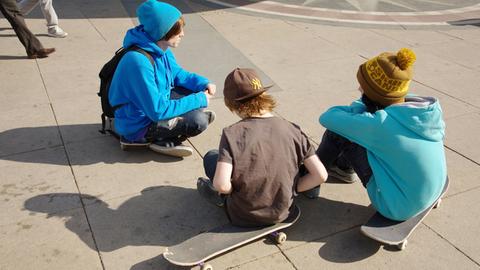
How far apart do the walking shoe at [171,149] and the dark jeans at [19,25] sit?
113 inches

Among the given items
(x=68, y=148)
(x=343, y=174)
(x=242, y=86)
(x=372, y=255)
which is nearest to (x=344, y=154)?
(x=343, y=174)

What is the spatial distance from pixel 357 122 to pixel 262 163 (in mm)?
646

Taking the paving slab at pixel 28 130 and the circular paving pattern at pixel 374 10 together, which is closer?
the paving slab at pixel 28 130

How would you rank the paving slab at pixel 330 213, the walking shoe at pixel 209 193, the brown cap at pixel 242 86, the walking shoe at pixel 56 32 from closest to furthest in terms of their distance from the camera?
the brown cap at pixel 242 86
the paving slab at pixel 330 213
the walking shoe at pixel 209 193
the walking shoe at pixel 56 32

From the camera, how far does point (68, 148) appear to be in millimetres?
3848

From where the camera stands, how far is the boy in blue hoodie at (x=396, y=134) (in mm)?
2602

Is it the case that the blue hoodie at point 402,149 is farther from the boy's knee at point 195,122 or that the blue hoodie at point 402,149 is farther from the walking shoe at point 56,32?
the walking shoe at point 56,32

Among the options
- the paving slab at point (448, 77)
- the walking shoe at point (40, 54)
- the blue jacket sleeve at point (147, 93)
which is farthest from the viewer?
the walking shoe at point (40, 54)

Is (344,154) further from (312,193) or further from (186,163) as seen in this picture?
(186,163)

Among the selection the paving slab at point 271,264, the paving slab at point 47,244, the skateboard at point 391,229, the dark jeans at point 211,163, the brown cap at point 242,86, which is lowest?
the paving slab at point 47,244

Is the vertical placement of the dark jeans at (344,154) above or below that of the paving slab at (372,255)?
above

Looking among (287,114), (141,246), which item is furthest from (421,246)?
(287,114)

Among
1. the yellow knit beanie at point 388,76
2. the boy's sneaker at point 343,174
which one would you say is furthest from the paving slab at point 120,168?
the yellow knit beanie at point 388,76

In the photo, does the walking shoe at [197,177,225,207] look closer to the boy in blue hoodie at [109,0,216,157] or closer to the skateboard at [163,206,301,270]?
the skateboard at [163,206,301,270]
